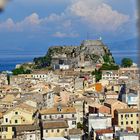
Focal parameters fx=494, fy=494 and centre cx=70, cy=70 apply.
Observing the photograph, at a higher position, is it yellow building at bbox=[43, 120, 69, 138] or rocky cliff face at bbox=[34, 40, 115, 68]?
rocky cliff face at bbox=[34, 40, 115, 68]

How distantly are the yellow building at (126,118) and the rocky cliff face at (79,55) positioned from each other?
20742 millimetres

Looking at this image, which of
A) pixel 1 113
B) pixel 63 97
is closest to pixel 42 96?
pixel 63 97

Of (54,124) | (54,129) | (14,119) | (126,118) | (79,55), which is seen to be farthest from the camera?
(79,55)

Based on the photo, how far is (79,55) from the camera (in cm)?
3425

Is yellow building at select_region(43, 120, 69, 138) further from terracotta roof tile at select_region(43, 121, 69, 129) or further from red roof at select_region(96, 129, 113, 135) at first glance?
red roof at select_region(96, 129, 113, 135)

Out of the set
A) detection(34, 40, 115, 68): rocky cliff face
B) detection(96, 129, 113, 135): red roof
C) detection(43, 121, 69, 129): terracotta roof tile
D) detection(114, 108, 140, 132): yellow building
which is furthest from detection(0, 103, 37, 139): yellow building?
detection(34, 40, 115, 68): rocky cliff face

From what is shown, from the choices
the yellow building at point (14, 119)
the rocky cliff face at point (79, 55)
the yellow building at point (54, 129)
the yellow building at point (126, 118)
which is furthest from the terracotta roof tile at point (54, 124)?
the rocky cliff face at point (79, 55)

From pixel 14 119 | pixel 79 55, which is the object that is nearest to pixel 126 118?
pixel 14 119

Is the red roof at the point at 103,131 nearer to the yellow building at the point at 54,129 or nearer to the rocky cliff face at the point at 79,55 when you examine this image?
the yellow building at the point at 54,129

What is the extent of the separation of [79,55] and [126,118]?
2241 centimetres

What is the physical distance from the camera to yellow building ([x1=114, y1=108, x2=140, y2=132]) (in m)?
11.7

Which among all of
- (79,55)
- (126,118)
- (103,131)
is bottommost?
(103,131)

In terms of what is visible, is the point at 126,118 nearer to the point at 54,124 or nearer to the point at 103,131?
the point at 103,131

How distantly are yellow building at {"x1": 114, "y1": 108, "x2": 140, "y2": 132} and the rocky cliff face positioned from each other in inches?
817
